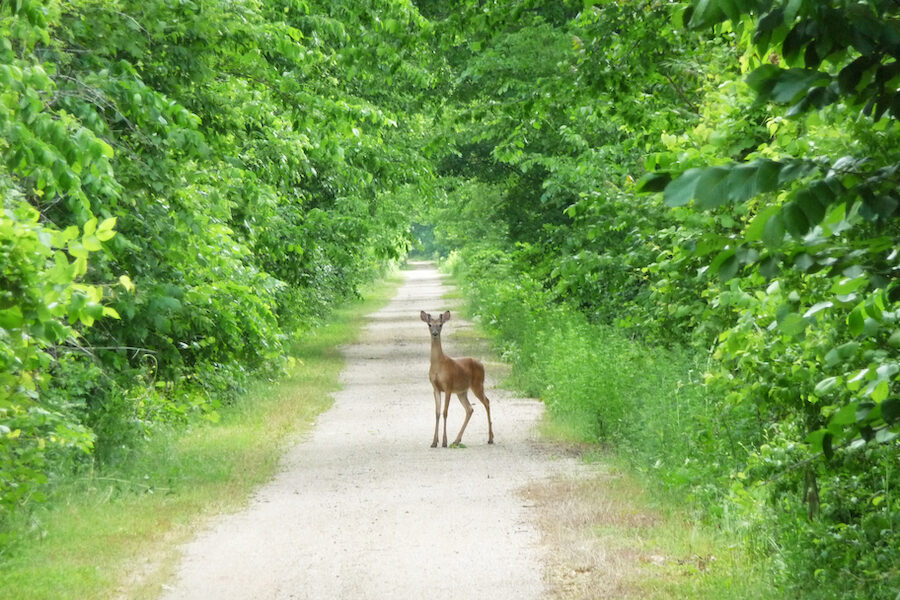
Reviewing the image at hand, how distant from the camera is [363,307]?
178 feet

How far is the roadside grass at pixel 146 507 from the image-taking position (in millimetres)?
8578

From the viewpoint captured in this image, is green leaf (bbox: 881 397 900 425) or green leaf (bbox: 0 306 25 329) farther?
green leaf (bbox: 0 306 25 329)

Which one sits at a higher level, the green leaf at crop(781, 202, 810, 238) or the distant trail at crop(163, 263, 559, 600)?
the green leaf at crop(781, 202, 810, 238)

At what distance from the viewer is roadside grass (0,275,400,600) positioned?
858cm

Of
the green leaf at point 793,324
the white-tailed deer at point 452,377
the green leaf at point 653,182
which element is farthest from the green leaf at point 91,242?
the white-tailed deer at point 452,377

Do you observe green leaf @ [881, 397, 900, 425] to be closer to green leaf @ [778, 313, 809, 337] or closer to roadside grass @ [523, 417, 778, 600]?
green leaf @ [778, 313, 809, 337]

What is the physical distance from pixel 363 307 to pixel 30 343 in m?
47.7

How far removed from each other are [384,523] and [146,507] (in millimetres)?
2155

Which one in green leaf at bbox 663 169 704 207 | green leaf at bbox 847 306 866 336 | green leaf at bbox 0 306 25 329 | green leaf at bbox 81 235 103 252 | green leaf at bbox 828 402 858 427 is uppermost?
green leaf at bbox 663 169 704 207

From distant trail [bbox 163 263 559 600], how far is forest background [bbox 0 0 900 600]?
1258mm

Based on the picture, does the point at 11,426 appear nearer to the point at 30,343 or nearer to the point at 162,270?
the point at 30,343

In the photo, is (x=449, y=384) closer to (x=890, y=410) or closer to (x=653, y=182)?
(x=890, y=410)

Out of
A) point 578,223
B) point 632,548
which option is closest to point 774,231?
point 632,548

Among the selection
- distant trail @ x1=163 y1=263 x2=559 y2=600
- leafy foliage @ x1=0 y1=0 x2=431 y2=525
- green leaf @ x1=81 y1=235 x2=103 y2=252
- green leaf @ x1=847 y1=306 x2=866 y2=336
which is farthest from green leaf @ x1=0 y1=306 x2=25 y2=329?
green leaf @ x1=847 y1=306 x2=866 y2=336
